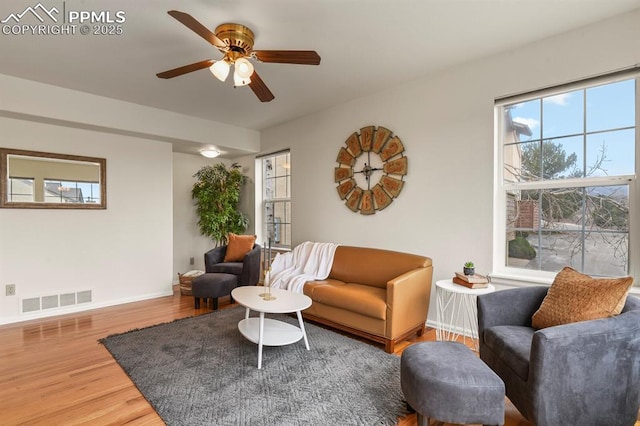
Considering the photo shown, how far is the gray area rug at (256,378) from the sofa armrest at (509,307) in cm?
75

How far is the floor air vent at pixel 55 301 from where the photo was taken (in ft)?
11.7

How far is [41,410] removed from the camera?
191 cm

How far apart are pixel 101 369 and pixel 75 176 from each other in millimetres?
2581

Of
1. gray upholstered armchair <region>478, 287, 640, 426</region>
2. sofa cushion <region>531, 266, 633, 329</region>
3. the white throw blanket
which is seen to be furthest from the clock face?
gray upholstered armchair <region>478, 287, 640, 426</region>

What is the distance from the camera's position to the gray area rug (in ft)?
6.01

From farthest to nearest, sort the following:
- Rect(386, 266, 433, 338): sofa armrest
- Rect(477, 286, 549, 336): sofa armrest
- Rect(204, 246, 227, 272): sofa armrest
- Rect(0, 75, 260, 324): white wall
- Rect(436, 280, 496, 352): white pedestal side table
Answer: Rect(204, 246, 227, 272): sofa armrest, Rect(0, 75, 260, 324): white wall, Rect(436, 280, 496, 352): white pedestal side table, Rect(386, 266, 433, 338): sofa armrest, Rect(477, 286, 549, 336): sofa armrest

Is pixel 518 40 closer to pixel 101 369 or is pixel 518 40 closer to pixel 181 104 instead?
pixel 181 104

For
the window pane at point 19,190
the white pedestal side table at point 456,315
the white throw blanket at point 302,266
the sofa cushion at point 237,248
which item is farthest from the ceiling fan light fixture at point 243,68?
the window pane at point 19,190

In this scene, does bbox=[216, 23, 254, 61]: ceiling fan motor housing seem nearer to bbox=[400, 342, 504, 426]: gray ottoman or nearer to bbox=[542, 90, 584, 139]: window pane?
bbox=[400, 342, 504, 426]: gray ottoman

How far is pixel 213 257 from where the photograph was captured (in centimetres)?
445

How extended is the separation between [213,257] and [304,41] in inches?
122

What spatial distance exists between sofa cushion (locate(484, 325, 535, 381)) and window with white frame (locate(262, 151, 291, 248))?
3434mm

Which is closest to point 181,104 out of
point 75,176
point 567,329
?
point 75,176

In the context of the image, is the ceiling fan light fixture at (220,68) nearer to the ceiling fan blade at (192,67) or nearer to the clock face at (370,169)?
the ceiling fan blade at (192,67)
